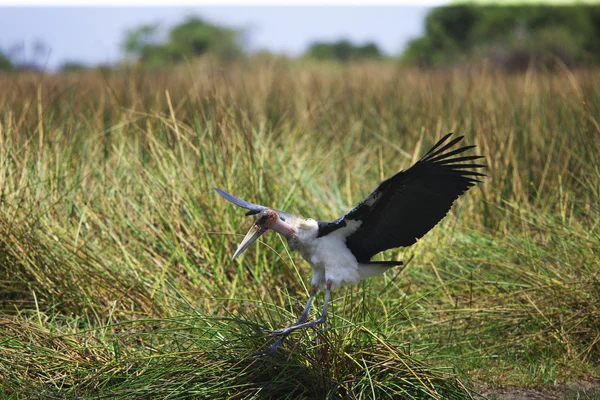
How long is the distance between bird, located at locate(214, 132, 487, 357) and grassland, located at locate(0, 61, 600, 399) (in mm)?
225

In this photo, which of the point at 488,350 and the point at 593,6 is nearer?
the point at 488,350

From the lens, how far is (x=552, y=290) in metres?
4.90

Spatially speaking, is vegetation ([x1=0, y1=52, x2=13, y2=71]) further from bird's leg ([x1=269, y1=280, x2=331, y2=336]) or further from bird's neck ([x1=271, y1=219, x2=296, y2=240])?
bird's leg ([x1=269, y1=280, x2=331, y2=336])

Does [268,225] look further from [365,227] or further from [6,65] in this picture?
[6,65]

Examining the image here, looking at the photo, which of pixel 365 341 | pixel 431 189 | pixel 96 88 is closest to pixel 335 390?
pixel 365 341

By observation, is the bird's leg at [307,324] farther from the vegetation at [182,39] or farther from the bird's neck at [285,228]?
the vegetation at [182,39]

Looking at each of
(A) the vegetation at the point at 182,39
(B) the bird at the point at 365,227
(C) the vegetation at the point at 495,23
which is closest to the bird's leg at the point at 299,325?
(B) the bird at the point at 365,227

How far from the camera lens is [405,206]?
3580 millimetres

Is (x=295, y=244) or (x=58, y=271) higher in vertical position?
(x=295, y=244)

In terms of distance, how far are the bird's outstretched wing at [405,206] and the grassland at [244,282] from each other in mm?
365

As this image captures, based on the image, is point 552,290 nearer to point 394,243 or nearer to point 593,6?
point 394,243

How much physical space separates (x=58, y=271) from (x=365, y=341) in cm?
195

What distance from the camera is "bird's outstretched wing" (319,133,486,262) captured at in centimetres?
346

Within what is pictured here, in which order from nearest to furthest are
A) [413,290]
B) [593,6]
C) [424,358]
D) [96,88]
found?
[424,358]
[413,290]
[96,88]
[593,6]
